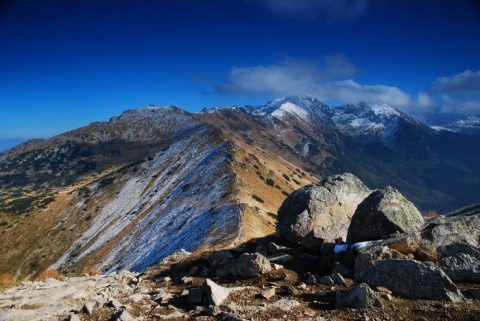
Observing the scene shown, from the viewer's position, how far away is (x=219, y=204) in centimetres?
6144

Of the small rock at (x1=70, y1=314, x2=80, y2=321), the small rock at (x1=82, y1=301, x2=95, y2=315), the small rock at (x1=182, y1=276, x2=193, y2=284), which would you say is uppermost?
the small rock at (x1=182, y1=276, x2=193, y2=284)

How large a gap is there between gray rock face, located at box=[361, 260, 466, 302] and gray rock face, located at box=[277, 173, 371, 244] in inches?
301

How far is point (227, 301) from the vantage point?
47.1 ft

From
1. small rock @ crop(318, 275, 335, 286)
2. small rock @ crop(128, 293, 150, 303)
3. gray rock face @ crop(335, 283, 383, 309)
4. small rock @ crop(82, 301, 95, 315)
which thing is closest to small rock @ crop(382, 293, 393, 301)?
gray rock face @ crop(335, 283, 383, 309)

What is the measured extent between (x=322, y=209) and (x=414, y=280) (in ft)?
44.0

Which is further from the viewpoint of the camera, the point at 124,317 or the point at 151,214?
the point at 151,214

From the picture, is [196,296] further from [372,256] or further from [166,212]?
[166,212]

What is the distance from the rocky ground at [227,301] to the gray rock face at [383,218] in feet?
14.3

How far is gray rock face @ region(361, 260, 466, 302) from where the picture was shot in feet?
42.1

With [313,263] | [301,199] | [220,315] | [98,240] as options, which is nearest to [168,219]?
[98,240]

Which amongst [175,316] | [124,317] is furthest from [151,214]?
[175,316]

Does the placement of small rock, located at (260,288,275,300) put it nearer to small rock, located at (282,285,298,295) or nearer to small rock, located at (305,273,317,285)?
small rock, located at (282,285,298,295)

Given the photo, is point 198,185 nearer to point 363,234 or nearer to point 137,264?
point 137,264

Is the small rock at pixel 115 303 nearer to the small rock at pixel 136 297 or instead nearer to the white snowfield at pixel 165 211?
the small rock at pixel 136 297
